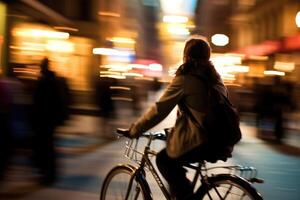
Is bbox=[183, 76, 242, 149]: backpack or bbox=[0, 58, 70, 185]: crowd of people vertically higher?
bbox=[183, 76, 242, 149]: backpack

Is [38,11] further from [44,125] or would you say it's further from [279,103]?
[44,125]

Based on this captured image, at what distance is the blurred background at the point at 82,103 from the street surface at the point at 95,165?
0.06 feet

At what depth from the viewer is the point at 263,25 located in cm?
5031

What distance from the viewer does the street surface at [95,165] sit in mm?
8078

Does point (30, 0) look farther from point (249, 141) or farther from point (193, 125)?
point (193, 125)

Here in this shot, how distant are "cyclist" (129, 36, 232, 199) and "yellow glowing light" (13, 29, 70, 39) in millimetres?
15276

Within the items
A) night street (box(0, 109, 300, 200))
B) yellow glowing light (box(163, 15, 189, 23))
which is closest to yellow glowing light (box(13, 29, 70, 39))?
night street (box(0, 109, 300, 200))

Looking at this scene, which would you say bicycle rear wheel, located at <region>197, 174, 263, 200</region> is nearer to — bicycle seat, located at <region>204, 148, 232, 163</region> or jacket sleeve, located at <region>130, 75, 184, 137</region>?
bicycle seat, located at <region>204, 148, 232, 163</region>

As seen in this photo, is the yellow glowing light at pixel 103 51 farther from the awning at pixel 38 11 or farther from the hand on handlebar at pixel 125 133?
the hand on handlebar at pixel 125 133

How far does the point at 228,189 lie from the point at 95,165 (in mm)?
6018

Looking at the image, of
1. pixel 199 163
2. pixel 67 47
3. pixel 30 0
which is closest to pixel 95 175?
pixel 199 163

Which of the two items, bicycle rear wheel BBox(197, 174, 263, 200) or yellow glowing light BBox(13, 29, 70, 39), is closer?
bicycle rear wheel BBox(197, 174, 263, 200)

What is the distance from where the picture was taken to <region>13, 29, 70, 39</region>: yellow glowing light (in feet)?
66.5

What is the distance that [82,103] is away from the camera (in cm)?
2791
